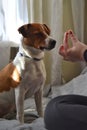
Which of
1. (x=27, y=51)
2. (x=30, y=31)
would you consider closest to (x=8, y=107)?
(x=27, y=51)

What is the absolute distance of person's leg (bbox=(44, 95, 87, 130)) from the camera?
95cm

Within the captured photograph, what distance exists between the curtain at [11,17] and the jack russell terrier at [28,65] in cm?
80

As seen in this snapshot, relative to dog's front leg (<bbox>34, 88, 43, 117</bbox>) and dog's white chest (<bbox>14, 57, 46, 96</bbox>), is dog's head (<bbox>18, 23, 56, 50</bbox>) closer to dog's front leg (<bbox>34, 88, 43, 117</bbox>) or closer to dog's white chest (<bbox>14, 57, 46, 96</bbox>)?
dog's white chest (<bbox>14, 57, 46, 96</bbox>)

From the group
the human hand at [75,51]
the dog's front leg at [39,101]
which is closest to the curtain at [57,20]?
the dog's front leg at [39,101]

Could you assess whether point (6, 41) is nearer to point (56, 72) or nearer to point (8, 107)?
point (56, 72)

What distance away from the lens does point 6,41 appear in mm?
2477

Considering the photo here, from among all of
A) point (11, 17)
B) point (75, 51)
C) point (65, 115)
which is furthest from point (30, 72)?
point (11, 17)

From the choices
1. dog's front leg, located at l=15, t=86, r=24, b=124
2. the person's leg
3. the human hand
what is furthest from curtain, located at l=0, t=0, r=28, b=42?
the person's leg

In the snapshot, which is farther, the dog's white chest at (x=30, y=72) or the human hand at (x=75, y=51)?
the dog's white chest at (x=30, y=72)

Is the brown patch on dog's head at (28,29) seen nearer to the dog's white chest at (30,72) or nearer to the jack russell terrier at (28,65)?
the jack russell terrier at (28,65)

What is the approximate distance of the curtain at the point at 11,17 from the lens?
245 cm

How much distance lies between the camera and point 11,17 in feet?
8.20

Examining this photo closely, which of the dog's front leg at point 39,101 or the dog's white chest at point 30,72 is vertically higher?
the dog's white chest at point 30,72

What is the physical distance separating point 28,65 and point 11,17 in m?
0.92
